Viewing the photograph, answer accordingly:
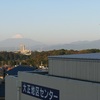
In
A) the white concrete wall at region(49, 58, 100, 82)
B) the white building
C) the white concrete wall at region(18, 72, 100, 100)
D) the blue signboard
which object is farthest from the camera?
the blue signboard

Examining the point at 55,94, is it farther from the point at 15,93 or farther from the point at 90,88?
the point at 15,93

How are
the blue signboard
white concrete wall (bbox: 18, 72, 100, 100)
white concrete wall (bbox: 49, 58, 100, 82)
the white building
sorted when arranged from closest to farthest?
white concrete wall (bbox: 18, 72, 100, 100) → the white building → white concrete wall (bbox: 49, 58, 100, 82) → the blue signboard

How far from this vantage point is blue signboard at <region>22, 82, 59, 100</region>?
57.6ft

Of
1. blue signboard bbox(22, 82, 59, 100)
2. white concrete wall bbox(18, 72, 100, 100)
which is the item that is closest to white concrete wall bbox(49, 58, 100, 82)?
white concrete wall bbox(18, 72, 100, 100)

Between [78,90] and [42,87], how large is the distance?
391 centimetres

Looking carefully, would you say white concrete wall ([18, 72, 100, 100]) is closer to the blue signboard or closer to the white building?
the white building

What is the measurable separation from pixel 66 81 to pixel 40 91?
3.15 meters

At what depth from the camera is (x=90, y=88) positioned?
14.5 m

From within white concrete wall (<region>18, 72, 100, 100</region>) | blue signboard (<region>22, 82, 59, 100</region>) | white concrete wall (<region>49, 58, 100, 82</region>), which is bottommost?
blue signboard (<region>22, 82, 59, 100</region>)

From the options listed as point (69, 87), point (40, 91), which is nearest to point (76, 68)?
point (69, 87)

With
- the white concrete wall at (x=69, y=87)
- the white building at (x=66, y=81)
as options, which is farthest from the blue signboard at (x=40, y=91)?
the white concrete wall at (x=69, y=87)

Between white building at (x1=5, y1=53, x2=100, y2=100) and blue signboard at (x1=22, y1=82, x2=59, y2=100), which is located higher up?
white building at (x1=5, y1=53, x2=100, y2=100)

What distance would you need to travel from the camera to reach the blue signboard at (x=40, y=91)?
57.6 feet

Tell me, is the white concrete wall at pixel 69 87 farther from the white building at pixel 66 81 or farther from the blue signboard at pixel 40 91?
the blue signboard at pixel 40 91
